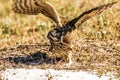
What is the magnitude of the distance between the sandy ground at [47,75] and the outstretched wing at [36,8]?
64 cm

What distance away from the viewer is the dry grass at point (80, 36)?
637cm

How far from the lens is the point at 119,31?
7.54m

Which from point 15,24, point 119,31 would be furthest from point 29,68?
point 15,24

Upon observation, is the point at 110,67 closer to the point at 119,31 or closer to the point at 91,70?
the point at 91,70

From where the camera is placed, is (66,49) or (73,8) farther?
(73,8)

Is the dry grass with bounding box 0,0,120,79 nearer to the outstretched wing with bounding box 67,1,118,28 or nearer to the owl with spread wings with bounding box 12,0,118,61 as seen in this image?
the owl with spread wings with bounding box 12,0,118,61

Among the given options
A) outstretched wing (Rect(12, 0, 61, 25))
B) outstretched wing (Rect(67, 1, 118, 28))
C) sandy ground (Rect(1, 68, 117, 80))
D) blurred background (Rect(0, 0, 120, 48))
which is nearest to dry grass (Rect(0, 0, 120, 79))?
blurred background (Rect(0, 0, 120, 48))

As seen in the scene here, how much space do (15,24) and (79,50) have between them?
123 inches

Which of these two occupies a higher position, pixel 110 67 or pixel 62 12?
pixel 62 12

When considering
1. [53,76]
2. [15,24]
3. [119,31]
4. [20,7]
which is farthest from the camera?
[15,24]

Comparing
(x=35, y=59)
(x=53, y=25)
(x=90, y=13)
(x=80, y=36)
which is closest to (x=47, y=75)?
(x=35, y=59)

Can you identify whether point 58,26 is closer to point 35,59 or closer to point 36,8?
point 36,8

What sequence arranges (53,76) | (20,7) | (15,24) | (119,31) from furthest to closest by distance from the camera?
(15,24), (119,31), (20,7), (53,76)

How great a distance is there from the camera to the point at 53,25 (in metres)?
9.17
